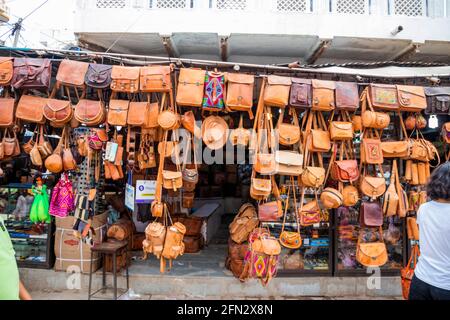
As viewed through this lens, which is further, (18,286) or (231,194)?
(231,194)

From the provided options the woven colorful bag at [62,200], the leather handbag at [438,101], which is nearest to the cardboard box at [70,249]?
the woven colorful bag at [62,200]

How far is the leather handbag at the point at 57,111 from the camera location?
387 cm

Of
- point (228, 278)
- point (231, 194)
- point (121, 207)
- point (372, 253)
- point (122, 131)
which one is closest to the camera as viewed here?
point (372, 253)

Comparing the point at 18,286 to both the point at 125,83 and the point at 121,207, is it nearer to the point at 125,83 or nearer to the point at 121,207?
the point at 125,83

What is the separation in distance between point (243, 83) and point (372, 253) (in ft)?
8.82

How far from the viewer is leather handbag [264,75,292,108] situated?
3.88 meters

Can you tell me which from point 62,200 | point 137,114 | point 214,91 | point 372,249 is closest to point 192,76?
point 214,91

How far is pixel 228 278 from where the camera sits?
499cm

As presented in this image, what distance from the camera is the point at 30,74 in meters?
3.79

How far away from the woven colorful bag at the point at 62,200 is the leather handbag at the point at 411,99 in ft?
14.7

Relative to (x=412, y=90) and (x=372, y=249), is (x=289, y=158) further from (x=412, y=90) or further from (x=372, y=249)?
(x=412, y=90)

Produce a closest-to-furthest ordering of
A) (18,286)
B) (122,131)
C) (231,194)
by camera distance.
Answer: (18,286) → (122,131) → (231,194)

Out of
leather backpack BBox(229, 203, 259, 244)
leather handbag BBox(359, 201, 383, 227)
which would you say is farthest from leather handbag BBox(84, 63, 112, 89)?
leather handbag BBox(359, 201, 383, 227)
